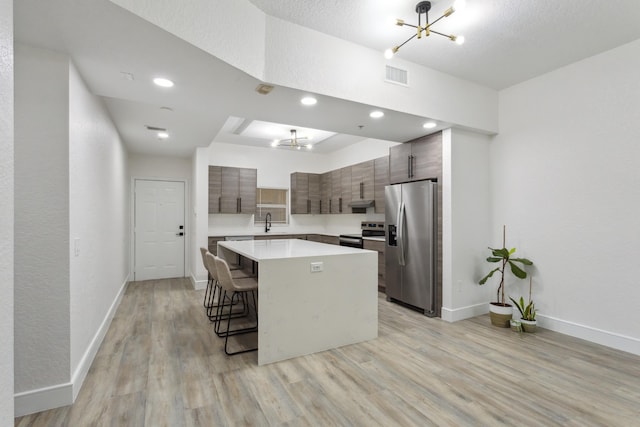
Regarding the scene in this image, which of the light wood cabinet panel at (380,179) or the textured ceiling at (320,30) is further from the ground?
the textured ceiling at (320,30)

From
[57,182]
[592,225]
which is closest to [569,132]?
[592,225]

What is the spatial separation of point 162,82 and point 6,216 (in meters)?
1.83

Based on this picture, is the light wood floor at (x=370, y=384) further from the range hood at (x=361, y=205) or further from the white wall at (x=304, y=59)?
the range hood at (x=361, y=205)

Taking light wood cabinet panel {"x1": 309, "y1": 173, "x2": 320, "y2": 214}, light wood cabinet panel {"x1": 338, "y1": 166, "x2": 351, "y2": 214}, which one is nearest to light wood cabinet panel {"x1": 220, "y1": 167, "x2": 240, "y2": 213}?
light wood cabinet panel {"x1": 309, "y1": 173, "x2": 320, "y2": 214}

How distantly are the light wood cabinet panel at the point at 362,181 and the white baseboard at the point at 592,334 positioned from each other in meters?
2.99

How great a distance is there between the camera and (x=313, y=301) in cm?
286

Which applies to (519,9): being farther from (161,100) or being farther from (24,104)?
(24,104)

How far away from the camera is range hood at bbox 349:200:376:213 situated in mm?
5471

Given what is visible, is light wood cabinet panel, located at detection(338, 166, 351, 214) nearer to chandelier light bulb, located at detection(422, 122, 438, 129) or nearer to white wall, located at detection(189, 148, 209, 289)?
chandelier light bulb, located at detection(422, 122, 438, 129)

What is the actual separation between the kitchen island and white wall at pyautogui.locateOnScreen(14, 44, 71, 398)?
4.41 ft

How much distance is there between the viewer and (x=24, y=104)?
193cm

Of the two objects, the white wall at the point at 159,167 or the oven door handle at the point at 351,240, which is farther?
the white wall at the point at 159,167

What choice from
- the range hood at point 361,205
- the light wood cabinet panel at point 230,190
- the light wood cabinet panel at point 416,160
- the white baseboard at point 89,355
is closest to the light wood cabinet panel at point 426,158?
the light wood cabinet panel at point 416,160

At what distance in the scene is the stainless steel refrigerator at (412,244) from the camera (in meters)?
3.93
